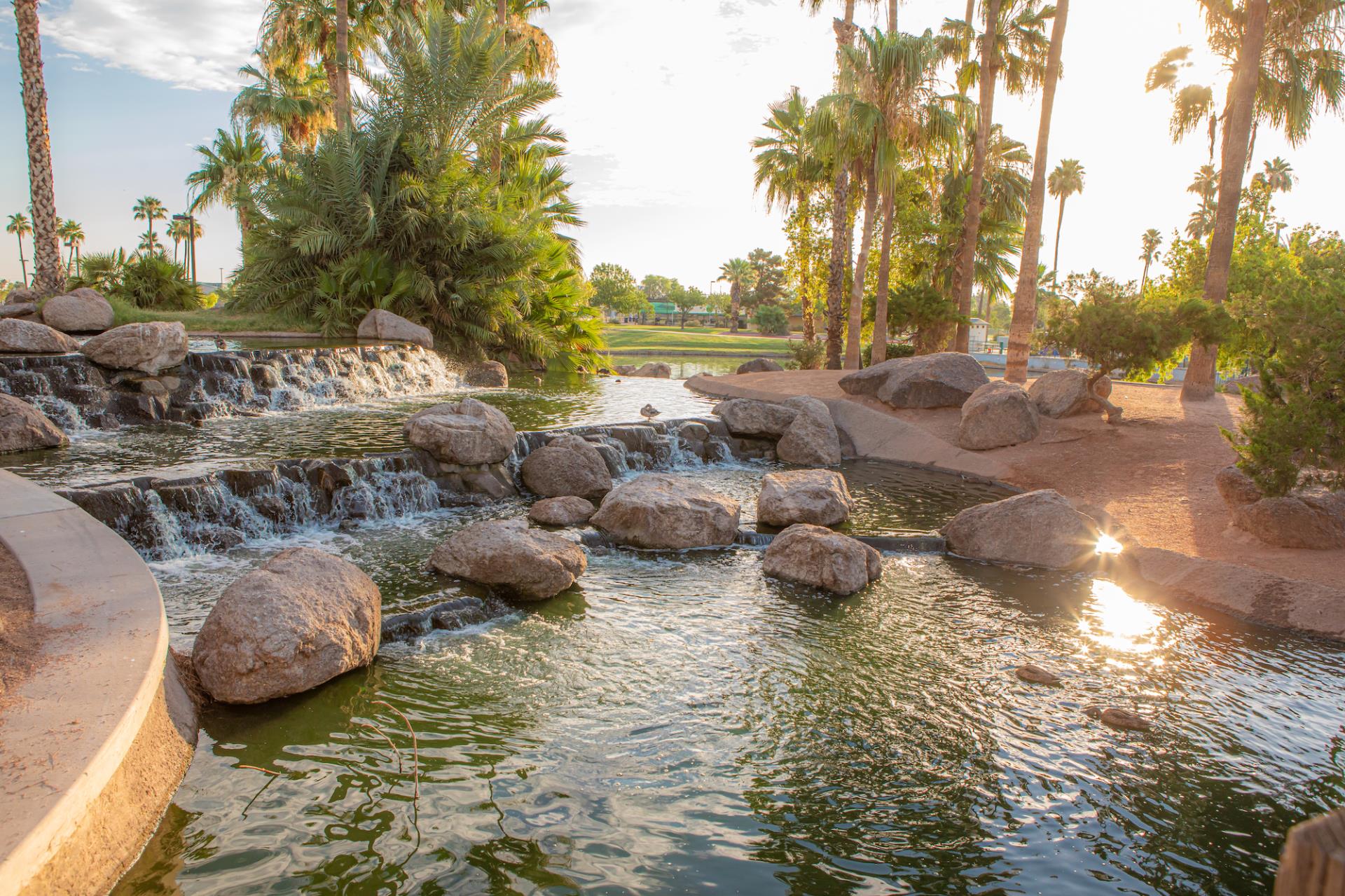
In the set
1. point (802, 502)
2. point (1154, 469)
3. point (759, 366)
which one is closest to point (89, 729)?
point (802, 502)

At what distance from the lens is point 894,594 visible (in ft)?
25.8

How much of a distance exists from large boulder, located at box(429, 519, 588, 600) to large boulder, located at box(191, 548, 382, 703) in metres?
1.54

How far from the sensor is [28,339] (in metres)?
13.8

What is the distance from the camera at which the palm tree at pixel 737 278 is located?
3305 inches

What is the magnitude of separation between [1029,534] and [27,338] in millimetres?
15747

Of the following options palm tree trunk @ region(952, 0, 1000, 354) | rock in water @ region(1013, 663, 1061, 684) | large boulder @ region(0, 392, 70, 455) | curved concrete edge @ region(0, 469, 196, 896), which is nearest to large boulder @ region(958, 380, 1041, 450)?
rock in water @ region(1013, 663, 1061, 684)

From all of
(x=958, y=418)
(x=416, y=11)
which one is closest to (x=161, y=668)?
(x=958, y=418)

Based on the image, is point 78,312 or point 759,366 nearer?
point 78,312

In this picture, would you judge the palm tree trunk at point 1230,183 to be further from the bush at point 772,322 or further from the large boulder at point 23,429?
the bush at point 772,322

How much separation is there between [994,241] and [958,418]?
23399 mm

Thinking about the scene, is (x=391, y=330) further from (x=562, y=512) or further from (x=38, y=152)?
(x=562, y=512)

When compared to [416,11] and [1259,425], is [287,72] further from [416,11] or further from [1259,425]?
[1259,425]

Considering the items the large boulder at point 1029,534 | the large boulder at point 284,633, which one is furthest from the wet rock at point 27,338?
the large boulder at point 1029,534

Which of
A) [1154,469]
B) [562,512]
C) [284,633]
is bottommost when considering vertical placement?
[562,512]
